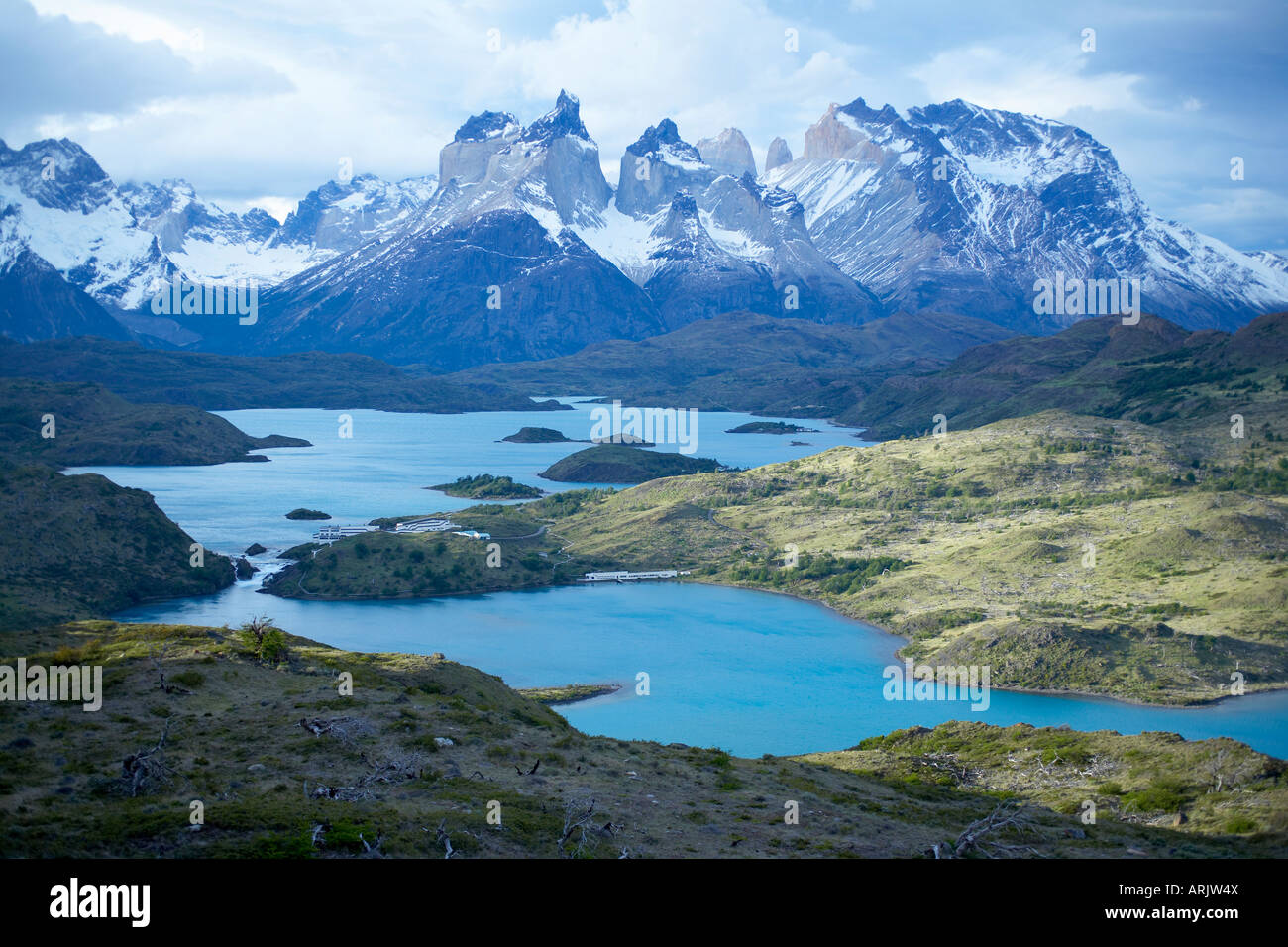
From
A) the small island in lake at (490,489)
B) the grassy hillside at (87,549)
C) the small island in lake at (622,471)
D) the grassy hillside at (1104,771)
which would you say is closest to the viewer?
the grassy hillside at (1104,771)

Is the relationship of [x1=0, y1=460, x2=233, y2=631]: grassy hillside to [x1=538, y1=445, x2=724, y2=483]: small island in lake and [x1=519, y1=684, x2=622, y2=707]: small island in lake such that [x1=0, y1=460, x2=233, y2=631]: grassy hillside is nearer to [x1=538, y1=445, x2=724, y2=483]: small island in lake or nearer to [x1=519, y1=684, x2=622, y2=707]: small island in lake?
[x1=519, y1=684, x2=622, y2=707]: small island in lake

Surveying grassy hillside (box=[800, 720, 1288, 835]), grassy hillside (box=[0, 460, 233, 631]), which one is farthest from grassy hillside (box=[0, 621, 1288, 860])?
grassy hillside (box=[0, 460, 233, 631])

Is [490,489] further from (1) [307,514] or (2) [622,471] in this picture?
(1) [307,514]

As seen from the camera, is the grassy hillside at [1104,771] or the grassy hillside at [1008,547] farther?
the grassy hillside at [1008,547]

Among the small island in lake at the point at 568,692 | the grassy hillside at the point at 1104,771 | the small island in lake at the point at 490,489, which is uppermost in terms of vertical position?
the small island in lake at the point at 490,489

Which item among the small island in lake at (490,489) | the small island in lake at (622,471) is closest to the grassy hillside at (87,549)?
the small island in lake at (490,489)

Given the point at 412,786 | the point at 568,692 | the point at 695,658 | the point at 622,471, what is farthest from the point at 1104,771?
the point at 622,471

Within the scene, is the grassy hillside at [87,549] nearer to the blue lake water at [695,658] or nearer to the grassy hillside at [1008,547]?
the blue lake water at [695,658]

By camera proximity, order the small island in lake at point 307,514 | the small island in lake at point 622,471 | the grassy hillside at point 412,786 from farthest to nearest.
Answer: the small island in lake at point 622,471, the small island in lake at point 307,514, the grassy hillside at point 412,786

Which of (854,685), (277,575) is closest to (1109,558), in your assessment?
(854,685)
